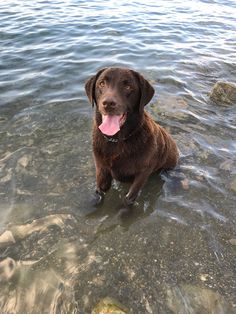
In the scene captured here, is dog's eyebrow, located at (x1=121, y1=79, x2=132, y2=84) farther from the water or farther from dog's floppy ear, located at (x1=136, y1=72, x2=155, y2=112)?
the water

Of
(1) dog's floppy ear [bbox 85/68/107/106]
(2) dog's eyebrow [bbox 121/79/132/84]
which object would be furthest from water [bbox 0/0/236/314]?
(2) dog's eyebrow [bbox 121/79/132/84]

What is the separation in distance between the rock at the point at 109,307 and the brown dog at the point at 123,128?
1.53 meters

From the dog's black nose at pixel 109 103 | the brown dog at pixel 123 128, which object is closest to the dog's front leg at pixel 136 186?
the brown dog at pixel 123 128

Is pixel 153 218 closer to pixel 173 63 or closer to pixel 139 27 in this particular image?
pixel 173 63

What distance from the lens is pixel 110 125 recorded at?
4.42m

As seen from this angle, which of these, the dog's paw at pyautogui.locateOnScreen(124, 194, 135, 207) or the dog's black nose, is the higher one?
the dog's black nose

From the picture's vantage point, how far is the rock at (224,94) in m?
8.20

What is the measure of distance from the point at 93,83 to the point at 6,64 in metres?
5.71

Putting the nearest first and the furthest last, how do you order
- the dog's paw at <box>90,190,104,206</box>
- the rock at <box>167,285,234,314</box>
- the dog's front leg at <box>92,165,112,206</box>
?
the rock at <box>167,285,234,314</box>, the dog's front leg at <box>92,165,112,206</box>, the dog's paw at <box>90,190,104,206</box>

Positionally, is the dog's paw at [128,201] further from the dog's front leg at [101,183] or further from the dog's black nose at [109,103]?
the dog's black nose at [109,103]

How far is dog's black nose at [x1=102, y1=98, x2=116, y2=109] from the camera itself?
165 inches

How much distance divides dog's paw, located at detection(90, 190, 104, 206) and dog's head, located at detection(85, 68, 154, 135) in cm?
123

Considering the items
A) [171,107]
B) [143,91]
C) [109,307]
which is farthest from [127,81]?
[171,107]

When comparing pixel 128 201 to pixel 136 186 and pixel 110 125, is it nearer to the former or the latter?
pixel 136 186
